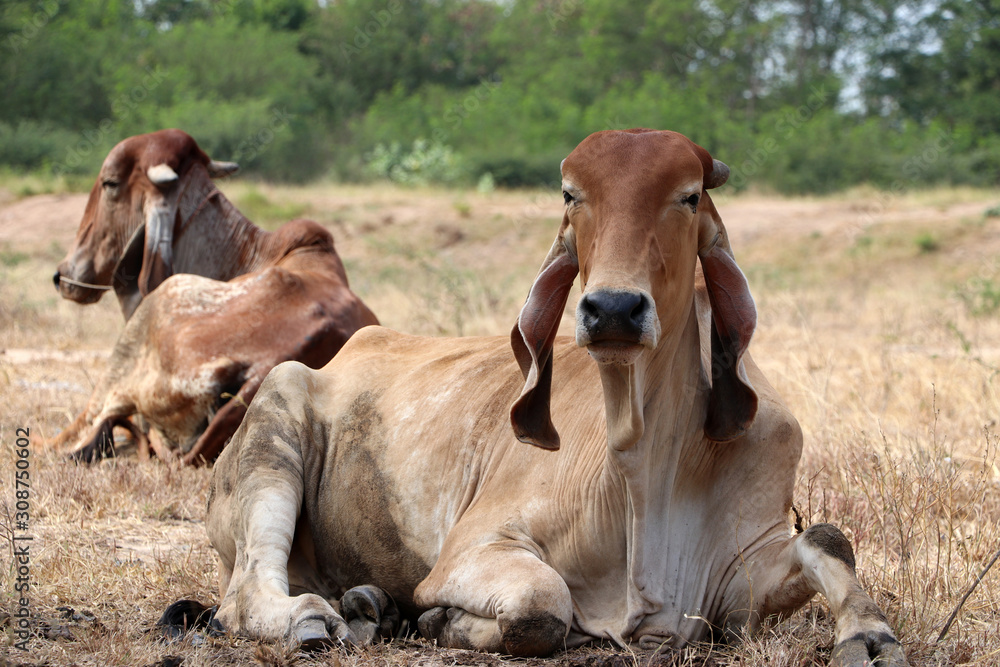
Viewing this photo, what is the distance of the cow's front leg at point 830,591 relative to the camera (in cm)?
255

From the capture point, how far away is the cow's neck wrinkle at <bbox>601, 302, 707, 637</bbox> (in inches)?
114

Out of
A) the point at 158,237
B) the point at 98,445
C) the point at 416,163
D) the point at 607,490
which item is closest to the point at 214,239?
the point at 158,237

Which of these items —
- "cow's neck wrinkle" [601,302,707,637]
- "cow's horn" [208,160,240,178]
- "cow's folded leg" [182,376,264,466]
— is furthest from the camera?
"cow's horn" [208,160,240,178]

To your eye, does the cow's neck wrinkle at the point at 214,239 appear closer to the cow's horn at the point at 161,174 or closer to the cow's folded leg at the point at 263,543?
the cow's horn at the point at 161,174

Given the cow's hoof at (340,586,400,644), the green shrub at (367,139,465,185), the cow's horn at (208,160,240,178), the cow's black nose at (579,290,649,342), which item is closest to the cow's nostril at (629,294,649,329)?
the cow's black nose at (579,290,649,342)

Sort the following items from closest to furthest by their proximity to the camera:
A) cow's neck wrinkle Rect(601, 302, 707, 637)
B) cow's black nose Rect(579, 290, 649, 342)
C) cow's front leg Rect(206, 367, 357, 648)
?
1. cow's black nose Rect(579, 290, 649, 342)
2. cow's neck wrinkle Rect(601, 302, 707, 637)
3. cow's front leg Rect(206, 367, 357, 648)

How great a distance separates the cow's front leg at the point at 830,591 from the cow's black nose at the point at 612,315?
0.85 m

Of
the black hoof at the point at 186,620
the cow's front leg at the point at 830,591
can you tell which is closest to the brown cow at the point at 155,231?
the black hoof at the point at 186,620

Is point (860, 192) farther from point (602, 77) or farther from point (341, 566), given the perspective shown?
point (341, 566)

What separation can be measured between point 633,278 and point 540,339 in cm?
51

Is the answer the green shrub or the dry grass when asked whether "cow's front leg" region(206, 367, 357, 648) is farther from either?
the green shrub

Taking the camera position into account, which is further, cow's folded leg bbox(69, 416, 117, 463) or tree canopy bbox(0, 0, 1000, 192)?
tree canopy bbox(0, 0, 1000, 192)

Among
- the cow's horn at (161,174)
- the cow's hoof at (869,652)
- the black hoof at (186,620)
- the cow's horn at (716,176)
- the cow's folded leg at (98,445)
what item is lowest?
the cow's folded leg at (98,445)

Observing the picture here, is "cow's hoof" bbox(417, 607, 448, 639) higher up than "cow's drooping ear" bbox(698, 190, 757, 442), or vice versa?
"cow's drooping ear" bbox(698, 190, 757, 442)
